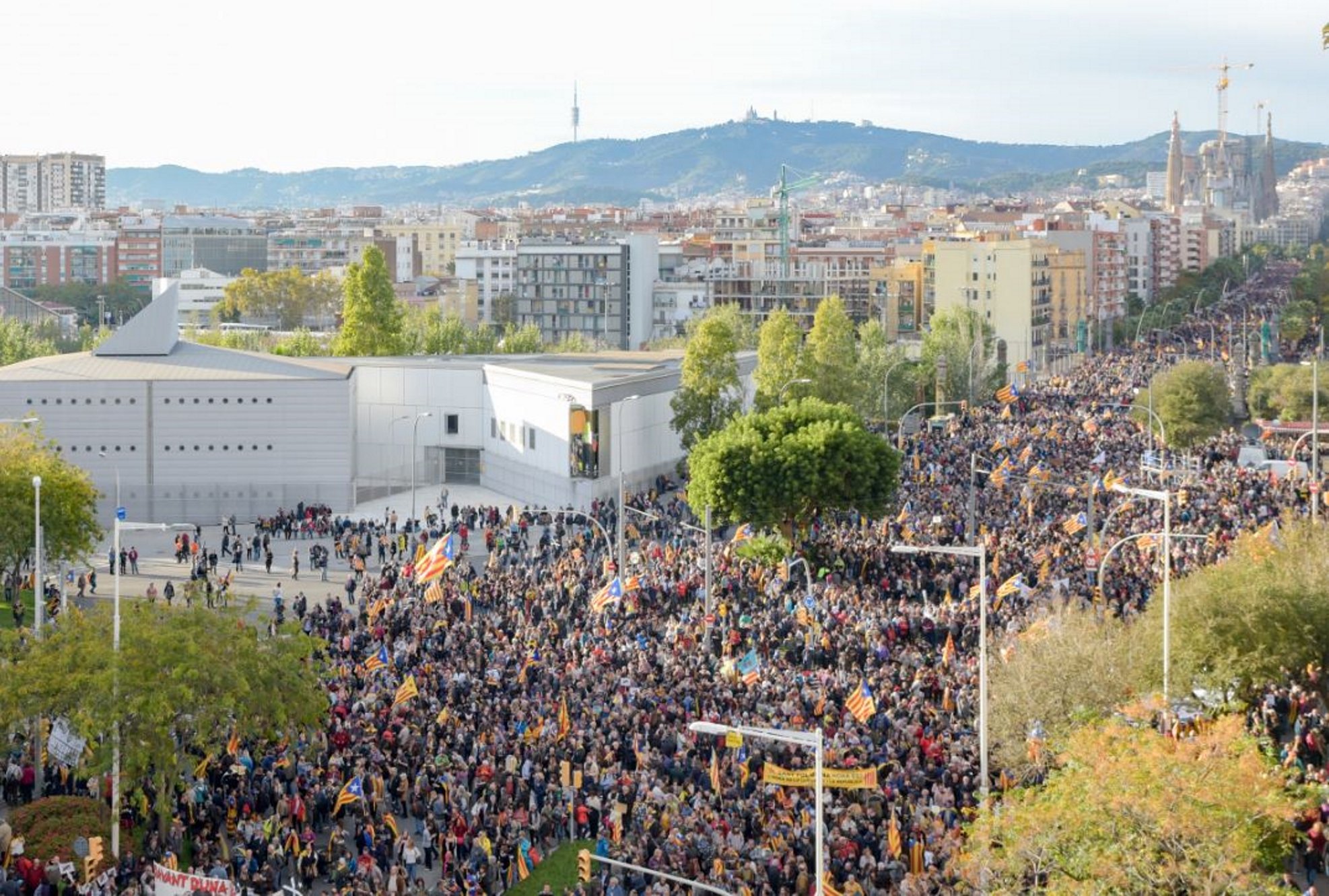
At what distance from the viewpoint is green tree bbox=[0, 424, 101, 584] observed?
4700cm

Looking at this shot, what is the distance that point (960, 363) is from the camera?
346 ft

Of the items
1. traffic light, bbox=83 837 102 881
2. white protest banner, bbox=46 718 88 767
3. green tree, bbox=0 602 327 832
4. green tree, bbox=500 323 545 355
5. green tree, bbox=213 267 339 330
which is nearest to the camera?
traffic light, bbox=83 837 102 881

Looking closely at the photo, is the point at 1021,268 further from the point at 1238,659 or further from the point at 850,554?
the point at 1238,659

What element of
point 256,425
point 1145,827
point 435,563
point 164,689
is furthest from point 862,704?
point 256,425

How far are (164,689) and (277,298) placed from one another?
142 m

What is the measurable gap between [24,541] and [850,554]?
20.4 metres

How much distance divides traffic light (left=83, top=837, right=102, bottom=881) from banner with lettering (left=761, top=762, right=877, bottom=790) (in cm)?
970

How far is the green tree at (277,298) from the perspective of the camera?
16812cm

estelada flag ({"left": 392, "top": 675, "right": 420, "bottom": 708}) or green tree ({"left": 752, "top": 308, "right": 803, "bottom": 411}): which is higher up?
green tree ({"left": 752, "top": 308, "right": 803, "bottom": 411})

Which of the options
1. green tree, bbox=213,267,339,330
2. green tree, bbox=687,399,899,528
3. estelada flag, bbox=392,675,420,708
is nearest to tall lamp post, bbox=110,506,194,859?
estelada flag, bbox=392,675,420,708

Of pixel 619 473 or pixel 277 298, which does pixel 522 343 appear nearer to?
pixel 619 473

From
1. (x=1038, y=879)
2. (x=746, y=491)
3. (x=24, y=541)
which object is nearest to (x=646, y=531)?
(x=746, y=491)

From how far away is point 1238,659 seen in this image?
3481 centimetres

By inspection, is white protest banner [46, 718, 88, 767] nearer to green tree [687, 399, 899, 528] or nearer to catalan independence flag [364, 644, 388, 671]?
catalan independence flag [364, 644, 388, 671]
